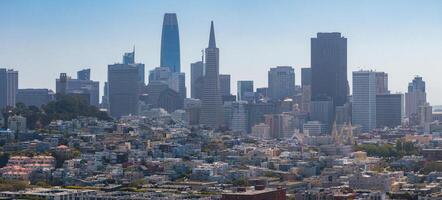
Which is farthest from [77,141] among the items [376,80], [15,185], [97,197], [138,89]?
[376,80]

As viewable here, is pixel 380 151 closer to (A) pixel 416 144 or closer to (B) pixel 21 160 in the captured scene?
(A) pixel 416 144

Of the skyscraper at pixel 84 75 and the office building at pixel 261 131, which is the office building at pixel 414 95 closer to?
the office building at pixel 261 131

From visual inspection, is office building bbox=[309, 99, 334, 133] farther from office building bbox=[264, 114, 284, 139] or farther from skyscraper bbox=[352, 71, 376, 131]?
office building bbox=[264, 114, 284, 139]

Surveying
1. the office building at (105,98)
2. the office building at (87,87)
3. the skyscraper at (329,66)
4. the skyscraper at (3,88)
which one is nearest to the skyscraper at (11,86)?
the skyscraper at (3,88)

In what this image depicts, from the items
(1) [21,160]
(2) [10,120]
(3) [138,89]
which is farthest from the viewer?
(3) [138,89]

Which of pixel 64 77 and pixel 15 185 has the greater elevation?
pixel 64 77

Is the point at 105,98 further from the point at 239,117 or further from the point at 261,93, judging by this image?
the point at 261,93

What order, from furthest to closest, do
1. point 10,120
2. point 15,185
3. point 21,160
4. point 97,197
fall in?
point 10,120
point 21,160
point 15,185
point 97,197
